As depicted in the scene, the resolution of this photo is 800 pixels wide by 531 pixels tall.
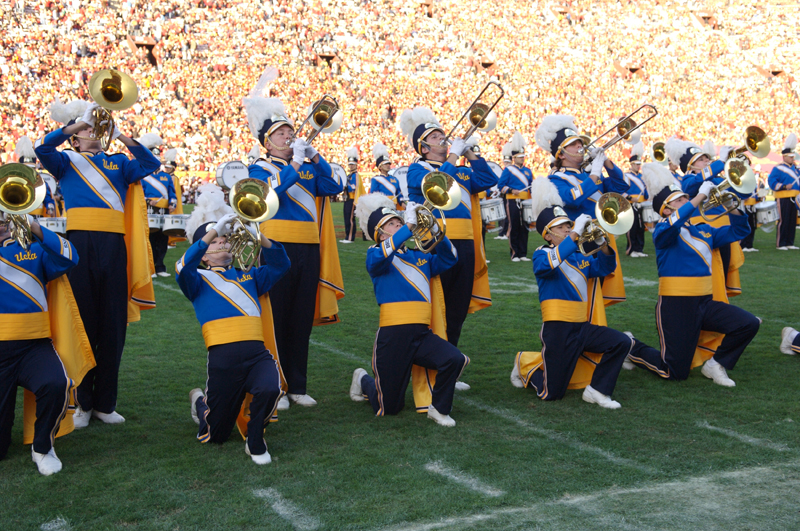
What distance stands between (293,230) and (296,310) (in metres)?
0.48

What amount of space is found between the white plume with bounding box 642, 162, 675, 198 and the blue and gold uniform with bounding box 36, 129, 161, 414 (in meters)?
3.82

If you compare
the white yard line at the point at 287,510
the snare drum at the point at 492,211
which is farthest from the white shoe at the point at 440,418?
the snare drum at the point at 492,211

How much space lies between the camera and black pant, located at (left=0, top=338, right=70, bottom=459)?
3613mm

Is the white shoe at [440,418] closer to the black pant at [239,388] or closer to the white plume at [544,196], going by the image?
the black pant at [239,388]

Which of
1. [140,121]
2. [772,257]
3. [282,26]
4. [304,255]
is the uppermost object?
[282,26]

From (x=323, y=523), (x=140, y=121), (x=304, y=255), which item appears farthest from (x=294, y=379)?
(x=140, y=121)

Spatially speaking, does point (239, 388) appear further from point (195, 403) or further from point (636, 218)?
point (636, 218)

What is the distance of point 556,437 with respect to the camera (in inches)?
160

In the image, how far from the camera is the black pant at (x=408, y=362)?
434 centimetres

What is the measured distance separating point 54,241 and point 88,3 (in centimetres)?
2227

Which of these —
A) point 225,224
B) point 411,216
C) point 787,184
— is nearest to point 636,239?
point 787,184

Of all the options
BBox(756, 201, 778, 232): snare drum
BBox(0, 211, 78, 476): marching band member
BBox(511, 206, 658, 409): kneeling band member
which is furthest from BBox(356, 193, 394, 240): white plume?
BBox(756, 201, 778, 232): snare drum

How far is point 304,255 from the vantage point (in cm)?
475

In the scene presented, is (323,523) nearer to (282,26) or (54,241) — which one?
(54,241)
